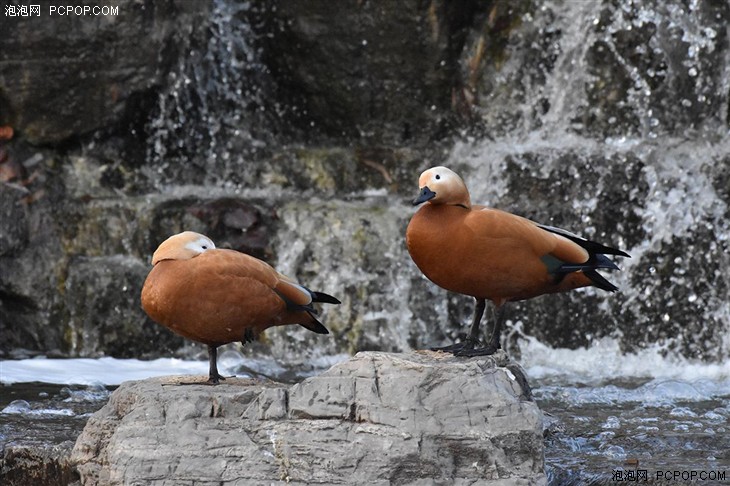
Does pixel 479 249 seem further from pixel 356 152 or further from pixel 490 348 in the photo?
pixel 356 152

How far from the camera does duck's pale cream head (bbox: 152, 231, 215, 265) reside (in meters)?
5.03

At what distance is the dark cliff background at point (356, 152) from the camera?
8.78m

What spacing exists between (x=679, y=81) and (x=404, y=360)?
529cm

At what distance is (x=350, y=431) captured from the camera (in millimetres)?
4484

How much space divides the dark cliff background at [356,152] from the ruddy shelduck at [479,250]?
3.37 meters

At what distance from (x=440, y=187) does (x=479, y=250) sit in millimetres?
311

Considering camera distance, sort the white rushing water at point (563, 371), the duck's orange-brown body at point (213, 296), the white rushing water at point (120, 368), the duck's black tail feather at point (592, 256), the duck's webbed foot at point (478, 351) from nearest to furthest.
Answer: the duck's orange-brown body at point (213, 296), the duck's webbed foot at point (478, 351), the duck's black tail feather at point (592, 256), the white rushing water at point (563, 371), the white rushing water at point (120, 368)

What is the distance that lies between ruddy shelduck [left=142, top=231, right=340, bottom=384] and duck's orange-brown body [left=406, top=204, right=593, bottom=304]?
606 mm

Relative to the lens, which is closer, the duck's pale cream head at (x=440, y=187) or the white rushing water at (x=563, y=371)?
the duck's pale cream head at (x=440, y=187)

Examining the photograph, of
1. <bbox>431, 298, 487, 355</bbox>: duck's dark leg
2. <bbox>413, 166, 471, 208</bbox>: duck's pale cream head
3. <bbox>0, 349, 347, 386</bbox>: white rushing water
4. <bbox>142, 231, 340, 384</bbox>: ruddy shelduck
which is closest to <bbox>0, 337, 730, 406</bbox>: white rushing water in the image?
<bbox>0, 349, 347, 386</bbox>: white rushing water

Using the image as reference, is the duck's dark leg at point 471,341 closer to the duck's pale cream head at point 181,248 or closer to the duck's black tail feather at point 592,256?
the duck's black tail feather at point 592,256

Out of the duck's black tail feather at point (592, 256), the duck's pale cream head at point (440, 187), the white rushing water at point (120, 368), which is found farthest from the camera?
the white rushing water at point (120, 368)

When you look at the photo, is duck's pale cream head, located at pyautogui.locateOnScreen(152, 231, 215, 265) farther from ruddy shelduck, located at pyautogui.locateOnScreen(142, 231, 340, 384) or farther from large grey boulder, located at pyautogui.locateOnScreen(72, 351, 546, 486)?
large grey boulder, located at pyautogui.locateOnScreen(72, 351, 546, 486)

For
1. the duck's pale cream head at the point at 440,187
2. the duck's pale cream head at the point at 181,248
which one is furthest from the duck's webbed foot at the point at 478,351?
the duck's pale cream head at the point at 181,248
